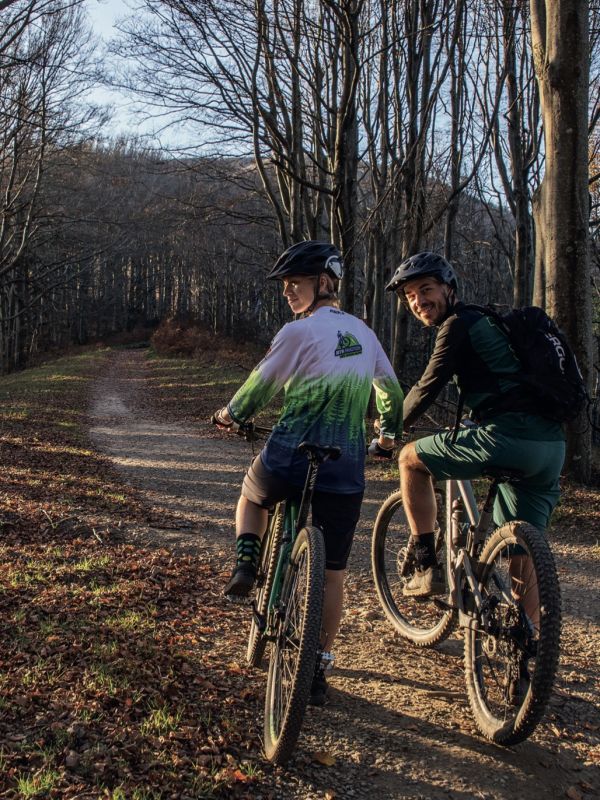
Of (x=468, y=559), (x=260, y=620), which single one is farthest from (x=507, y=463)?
(x=260, y=620)

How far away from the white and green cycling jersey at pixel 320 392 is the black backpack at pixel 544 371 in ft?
2.33

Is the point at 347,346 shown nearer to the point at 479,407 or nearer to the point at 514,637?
the point at 479,407

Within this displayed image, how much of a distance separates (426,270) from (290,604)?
69.5 inches

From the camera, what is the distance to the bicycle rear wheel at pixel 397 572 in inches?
166

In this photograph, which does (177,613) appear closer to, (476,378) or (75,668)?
(75,668)

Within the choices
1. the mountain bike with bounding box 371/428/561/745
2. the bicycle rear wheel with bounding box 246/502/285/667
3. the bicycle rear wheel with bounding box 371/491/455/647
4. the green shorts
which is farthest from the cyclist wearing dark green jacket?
the bicycle rear wheel with bounding box 246/502/285/667

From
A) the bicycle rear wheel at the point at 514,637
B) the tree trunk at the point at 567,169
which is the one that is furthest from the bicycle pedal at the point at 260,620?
the tree trunk at the point at 567,169

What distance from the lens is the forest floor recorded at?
2.77 metres

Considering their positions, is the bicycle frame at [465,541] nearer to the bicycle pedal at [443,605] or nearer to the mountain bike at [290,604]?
the bicycle pedal at [443,605]

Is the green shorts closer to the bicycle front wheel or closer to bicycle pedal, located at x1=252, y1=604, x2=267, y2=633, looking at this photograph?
the bicycle front wheel

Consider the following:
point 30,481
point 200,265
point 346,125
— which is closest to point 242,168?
point 346,125

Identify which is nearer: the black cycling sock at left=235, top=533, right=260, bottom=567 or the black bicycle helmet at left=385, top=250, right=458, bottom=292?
the black cycling sock at left=235, top=533, right=260, bottom=567

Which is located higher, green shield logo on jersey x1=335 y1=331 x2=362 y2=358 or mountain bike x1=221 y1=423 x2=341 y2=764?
green shield logo on jersey x1=335 y1=331 x2=362 y2=358

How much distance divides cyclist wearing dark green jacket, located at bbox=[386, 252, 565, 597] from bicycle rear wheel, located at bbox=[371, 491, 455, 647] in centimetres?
71
